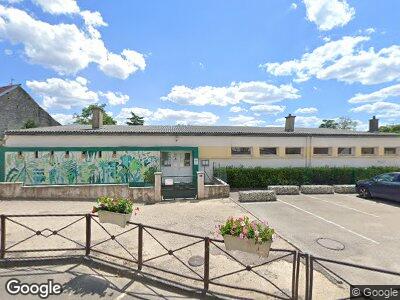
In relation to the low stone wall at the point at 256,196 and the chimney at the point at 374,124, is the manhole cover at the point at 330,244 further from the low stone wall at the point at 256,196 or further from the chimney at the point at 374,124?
the chimney at the point at 374,124

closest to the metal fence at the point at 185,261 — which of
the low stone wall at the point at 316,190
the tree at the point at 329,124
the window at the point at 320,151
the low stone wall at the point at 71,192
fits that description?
the low stone wall at the point at 71,192

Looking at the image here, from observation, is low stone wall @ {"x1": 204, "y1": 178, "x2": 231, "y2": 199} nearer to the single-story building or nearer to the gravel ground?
the gravel ground

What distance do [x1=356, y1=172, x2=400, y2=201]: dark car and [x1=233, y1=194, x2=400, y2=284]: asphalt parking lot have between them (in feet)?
1.25

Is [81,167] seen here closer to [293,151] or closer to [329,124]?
[293,151]

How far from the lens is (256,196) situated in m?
13.1

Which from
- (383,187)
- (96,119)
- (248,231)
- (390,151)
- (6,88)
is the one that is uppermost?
(6,88)

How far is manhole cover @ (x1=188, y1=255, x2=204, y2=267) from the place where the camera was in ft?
19.4

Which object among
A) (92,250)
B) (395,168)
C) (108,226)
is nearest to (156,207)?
(108,226)

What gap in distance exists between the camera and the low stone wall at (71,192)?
12523 mm

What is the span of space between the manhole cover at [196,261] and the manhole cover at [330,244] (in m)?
3.48

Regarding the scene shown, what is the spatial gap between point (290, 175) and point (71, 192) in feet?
41.6

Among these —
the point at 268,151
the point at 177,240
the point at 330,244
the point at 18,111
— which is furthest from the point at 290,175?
the point at 18,111

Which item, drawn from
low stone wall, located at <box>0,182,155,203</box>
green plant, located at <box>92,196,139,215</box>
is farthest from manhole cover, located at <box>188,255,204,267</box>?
low stone wall, located at <box>0,182,155,203</box>


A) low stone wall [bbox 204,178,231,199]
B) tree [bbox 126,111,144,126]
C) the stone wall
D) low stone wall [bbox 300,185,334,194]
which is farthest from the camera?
tree [bbox 126,111,144,126]
